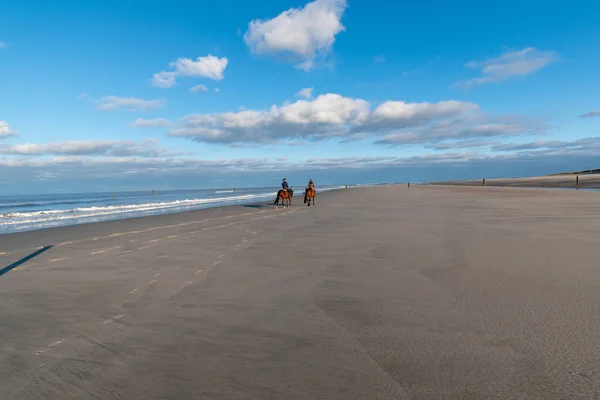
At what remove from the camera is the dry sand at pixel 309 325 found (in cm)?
307

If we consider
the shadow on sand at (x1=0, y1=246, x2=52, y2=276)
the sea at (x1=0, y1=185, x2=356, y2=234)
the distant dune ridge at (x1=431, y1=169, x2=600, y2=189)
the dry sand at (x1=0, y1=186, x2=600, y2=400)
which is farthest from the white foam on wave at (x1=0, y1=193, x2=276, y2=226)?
the distant dune ridge at (x1=431, y1=169, x2=600, y2=189)

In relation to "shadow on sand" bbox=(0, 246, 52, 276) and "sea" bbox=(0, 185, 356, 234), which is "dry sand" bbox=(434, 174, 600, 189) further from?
"shadow on sand" bbox=(0, 246, 52, 276)

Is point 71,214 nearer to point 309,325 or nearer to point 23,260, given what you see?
point 23,260

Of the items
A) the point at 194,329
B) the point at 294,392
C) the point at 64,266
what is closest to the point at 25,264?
the point at 64,266

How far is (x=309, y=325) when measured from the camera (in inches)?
174

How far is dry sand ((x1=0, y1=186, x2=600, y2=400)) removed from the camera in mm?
3074

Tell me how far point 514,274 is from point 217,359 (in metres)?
5.73

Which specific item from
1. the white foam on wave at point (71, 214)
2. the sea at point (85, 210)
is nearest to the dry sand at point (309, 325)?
the sea at point (85, 210)

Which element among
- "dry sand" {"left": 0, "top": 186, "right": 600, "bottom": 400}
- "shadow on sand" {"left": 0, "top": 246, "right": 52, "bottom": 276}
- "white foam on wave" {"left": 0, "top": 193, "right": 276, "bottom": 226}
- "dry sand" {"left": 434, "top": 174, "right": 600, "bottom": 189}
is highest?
"dry sand" {"left": 434, "top": 174, "right": 600, "bottom": 189}

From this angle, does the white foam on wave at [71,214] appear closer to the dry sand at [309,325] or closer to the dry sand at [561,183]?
the dry sand at [309,325]

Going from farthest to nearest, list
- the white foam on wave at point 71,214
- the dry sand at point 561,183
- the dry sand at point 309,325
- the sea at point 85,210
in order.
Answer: the dry sand at point 561,183 → the white foam on wave at point 71,214 → the sea at point 85,210 → the dry sand at point 309,325

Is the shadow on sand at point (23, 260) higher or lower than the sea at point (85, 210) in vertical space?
lower

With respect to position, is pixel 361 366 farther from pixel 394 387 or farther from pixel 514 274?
pixel 514 274

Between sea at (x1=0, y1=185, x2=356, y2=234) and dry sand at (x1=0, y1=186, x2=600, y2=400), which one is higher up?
sea at (x1=0, y1=185, x2=356, y2=234)
